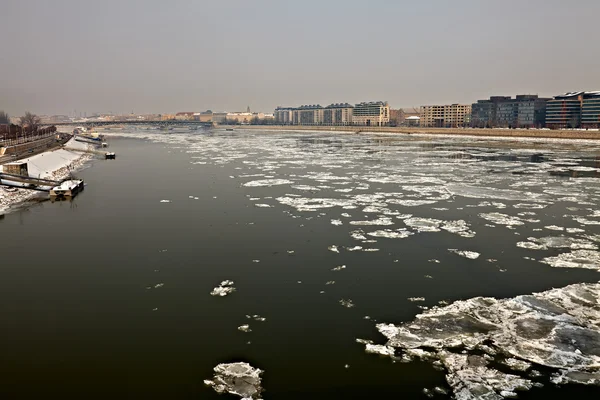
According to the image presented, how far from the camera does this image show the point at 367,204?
58.3 feet

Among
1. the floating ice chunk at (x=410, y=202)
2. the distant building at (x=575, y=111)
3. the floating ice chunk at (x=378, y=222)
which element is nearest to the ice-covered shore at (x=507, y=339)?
the floating ice chunk at (x=378, y=222)

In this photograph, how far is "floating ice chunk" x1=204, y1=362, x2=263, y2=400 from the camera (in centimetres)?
584

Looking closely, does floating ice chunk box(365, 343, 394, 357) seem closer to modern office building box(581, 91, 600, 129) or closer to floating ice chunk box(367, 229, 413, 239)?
floating ice chunk box(367, 229, 413, 239)

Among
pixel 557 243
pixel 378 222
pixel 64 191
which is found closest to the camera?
pixel 557 243

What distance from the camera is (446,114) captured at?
15238cm

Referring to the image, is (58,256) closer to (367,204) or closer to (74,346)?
(74,346)

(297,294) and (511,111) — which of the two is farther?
(511,111)

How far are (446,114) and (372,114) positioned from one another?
100ft

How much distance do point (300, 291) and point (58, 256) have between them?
22.6ft

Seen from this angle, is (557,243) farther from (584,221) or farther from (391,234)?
(391,234)

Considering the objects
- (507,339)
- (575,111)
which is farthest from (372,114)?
(507,339)

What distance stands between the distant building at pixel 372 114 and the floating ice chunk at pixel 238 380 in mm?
161784

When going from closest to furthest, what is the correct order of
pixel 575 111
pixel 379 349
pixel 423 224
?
pixel 379 349, pixel 423 224, pixel 575 111

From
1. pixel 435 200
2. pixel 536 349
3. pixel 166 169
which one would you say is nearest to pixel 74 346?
pixel 536 349
